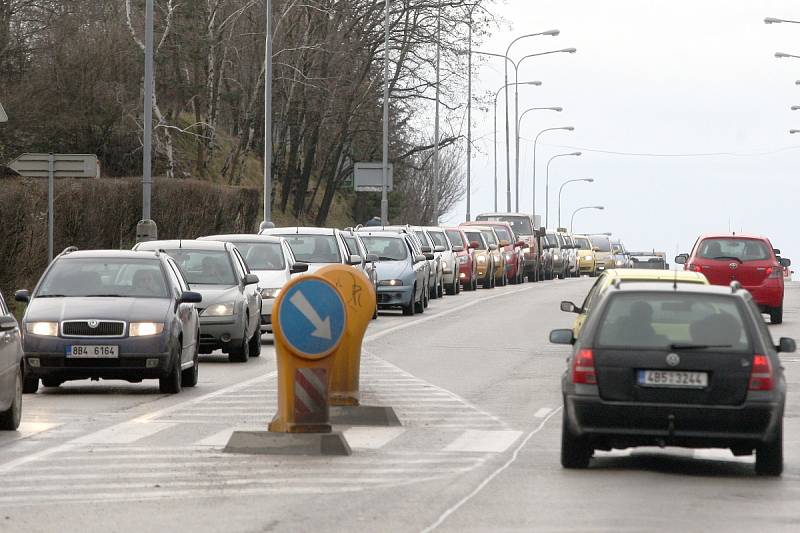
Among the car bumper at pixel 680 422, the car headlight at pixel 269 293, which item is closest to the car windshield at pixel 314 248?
the car headlight at pixel 269 293

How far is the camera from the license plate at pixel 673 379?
41.2ft

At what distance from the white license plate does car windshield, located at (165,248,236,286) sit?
579 centimetres

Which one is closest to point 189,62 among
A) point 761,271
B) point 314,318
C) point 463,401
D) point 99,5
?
point 99,5

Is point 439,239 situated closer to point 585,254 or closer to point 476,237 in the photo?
point 476,237

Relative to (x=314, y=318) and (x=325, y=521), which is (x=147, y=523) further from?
(x=314, y=318)

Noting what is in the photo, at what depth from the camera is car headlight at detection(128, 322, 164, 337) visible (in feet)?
62.7

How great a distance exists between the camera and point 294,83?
204ft

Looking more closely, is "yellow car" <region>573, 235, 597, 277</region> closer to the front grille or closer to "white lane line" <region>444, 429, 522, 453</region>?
the front grille

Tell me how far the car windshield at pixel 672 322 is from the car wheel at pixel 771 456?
2.07 ft

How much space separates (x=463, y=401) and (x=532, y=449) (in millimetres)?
4632

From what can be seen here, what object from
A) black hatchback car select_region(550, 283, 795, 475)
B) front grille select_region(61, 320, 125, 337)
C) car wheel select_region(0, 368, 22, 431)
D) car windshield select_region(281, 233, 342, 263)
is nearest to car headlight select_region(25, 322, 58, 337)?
front grille select_region(61, 320, 125, 337)

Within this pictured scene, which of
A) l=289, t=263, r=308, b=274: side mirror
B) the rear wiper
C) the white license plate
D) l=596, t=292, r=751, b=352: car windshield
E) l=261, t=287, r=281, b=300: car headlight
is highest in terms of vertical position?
l=596, t=292, r=751, b=352: car windshield

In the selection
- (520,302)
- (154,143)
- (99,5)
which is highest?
(99,5)

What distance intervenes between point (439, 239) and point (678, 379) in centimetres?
3860
